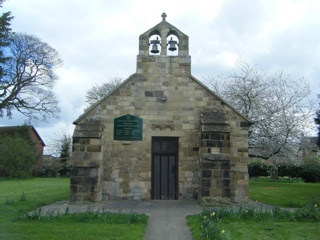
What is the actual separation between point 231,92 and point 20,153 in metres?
26.3

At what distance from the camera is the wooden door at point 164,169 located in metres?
14.7

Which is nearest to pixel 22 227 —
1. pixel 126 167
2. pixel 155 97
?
pixel 126 167

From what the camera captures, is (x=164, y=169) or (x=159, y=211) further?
(x=164, y=169)

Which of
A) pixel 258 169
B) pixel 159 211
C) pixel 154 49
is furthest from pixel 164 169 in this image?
pixel 258 169

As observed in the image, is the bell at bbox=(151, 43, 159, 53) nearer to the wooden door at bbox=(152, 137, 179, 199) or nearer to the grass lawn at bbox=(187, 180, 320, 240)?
the wooden door at bbox=(152, 137, 179, 199)

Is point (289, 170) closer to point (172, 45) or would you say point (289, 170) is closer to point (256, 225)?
point (172, 45)

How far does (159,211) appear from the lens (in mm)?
11625

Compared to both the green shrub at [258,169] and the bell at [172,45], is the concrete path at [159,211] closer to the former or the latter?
the bell at [172,45]

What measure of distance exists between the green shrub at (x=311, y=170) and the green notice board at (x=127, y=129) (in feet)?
81.1

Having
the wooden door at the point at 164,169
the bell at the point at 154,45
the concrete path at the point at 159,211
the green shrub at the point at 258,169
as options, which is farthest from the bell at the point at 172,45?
the green shrub at the point at 258,169

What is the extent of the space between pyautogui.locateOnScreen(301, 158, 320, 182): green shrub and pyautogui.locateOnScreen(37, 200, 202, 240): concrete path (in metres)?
23.8

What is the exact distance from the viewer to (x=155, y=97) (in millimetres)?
14703

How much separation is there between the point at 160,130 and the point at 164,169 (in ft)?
5.69

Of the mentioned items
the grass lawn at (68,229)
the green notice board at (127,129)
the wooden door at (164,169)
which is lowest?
the grass lawn at (68,229)
